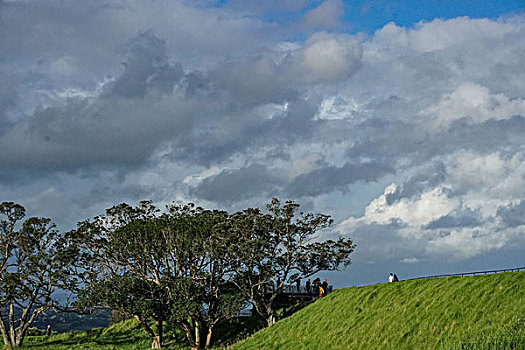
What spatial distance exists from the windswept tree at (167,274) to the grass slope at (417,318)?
A: 990 cm

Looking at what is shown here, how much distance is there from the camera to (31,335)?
73750mm

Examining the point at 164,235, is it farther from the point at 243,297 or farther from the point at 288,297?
the point at 288,297

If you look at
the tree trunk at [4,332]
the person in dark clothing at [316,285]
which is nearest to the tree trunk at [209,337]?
the person in dark clothing at [316,285]

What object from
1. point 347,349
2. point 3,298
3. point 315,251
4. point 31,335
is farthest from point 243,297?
point 31,335

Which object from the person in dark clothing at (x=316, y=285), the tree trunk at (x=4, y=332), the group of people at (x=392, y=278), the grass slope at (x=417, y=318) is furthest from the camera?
the person in dark clothing at (x=316, y=285)

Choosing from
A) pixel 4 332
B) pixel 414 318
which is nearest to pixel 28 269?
pixel 4 332

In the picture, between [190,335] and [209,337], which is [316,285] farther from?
[190,335]

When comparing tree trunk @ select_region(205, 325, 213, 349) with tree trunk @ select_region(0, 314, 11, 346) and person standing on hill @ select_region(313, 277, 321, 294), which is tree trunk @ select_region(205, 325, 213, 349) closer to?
person standing on hill @ select_region(313, 277, 321, 294)

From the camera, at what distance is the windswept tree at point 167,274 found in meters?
57.1

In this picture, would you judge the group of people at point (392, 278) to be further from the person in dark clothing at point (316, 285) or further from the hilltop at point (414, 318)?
the person in dark clothing at point (316, 285)

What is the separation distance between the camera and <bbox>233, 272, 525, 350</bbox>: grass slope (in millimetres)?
27297

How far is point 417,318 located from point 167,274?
99.5ft

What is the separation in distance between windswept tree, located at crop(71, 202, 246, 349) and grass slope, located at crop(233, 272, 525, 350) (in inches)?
390

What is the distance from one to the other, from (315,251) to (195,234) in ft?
40.7
